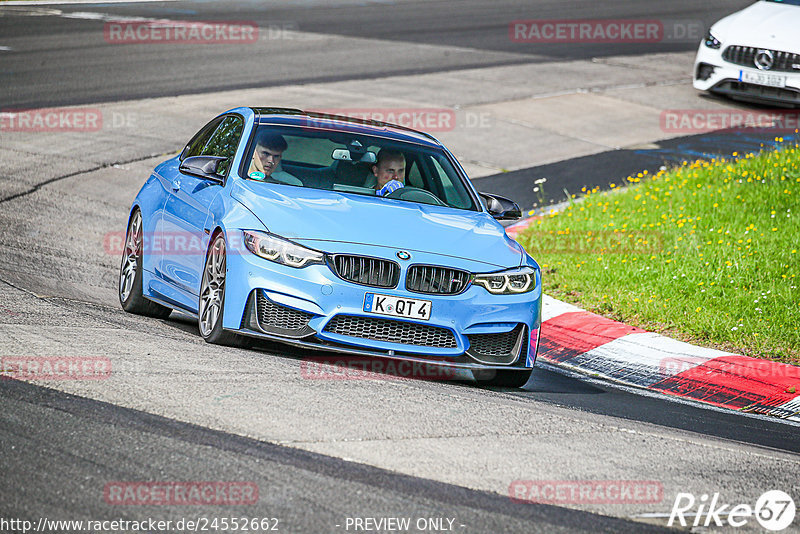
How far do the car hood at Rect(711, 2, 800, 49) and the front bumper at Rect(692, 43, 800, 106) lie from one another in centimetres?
31

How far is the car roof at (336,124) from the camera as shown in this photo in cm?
830

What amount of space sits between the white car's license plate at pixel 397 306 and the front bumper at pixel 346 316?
29 mm

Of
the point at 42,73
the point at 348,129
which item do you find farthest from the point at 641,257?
the point at 42,73

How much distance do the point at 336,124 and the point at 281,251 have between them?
194cm

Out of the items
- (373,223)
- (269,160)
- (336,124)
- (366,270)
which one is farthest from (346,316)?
(336,124)

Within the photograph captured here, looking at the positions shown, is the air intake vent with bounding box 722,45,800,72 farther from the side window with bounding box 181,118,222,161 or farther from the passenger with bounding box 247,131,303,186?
the passenger with bounding box 247,131,303,186

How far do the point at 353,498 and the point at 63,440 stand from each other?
1.31 meters

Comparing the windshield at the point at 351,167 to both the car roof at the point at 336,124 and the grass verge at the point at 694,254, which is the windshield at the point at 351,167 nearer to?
the car roof at the point at 336,124

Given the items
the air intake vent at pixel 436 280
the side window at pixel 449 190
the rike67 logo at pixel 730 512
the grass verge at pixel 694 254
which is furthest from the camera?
the grass verge at pixel 694 254

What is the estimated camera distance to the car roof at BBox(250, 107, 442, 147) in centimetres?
830

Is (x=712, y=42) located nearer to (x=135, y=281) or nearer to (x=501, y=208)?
(x=501, y=208)

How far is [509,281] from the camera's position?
702cm

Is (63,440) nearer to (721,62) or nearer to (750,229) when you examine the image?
(750,229)

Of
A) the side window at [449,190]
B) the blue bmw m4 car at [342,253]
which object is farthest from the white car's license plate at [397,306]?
the side window at [449,190]
